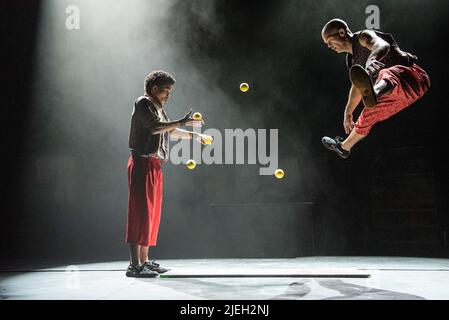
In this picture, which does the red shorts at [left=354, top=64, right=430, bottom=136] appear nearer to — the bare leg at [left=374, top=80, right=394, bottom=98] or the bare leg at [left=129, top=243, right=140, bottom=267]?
the bare leg at [left=374, top=80, right=394, bottom=98]

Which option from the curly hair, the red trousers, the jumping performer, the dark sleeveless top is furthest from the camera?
the curly hair

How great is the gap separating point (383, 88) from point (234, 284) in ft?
5.35

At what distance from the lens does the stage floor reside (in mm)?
2604

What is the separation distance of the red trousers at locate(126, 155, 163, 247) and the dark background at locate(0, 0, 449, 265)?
2139 millimetres

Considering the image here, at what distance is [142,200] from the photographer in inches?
141

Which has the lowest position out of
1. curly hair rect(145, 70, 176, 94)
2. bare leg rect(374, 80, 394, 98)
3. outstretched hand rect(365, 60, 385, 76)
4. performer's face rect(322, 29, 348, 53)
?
bare leg rect(374, 80, 394, 98)

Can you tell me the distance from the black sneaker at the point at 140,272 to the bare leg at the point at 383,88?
2.07 m

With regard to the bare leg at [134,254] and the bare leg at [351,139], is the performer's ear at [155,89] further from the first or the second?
the bare leg at [351,139]

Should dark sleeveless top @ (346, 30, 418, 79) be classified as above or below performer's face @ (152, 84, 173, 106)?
above
